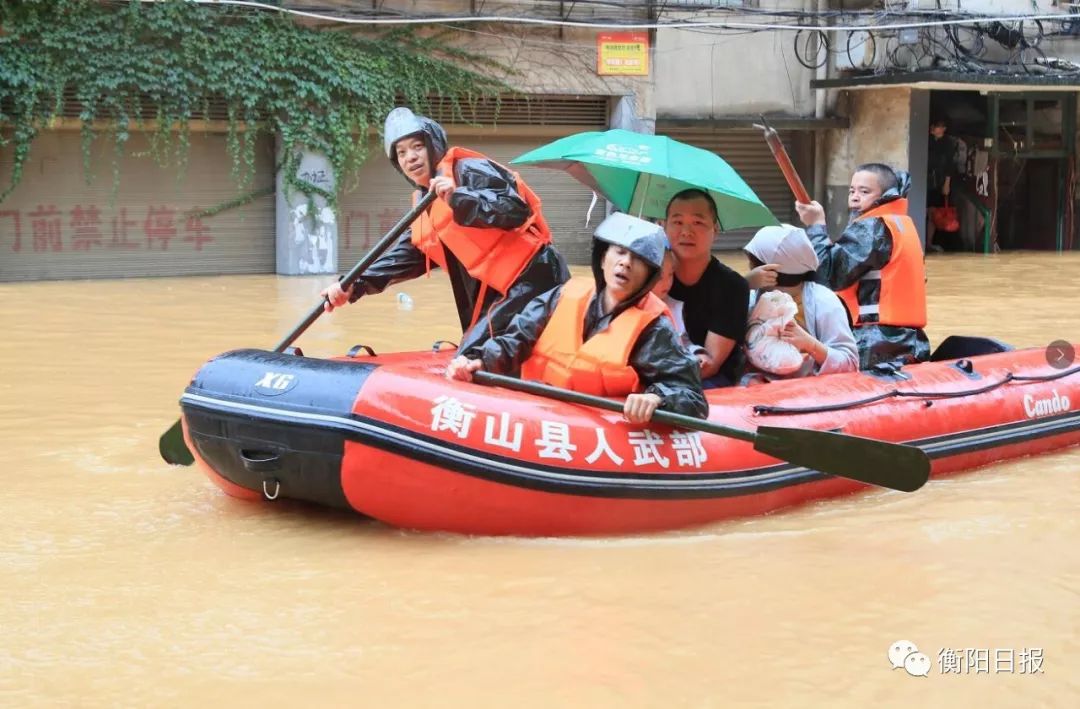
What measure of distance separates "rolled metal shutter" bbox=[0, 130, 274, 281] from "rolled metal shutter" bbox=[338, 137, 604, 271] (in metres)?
0.93

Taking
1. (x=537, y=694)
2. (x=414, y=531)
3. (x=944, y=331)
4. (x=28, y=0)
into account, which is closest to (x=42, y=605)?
(x=414, y=531)

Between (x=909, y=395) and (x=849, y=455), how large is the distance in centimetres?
109

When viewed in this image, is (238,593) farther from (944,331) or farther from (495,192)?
(944,331)

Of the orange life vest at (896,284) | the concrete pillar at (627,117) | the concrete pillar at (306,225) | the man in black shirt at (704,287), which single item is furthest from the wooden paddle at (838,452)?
the concrete pillar at (627,117)

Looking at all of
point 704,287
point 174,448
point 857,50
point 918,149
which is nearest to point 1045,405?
point 704,287

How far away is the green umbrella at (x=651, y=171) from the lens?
5.54 meters

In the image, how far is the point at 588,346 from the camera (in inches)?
193

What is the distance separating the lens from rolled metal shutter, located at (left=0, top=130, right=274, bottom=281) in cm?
1422

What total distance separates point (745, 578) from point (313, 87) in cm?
1100

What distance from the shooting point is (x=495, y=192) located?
5578 millimetres

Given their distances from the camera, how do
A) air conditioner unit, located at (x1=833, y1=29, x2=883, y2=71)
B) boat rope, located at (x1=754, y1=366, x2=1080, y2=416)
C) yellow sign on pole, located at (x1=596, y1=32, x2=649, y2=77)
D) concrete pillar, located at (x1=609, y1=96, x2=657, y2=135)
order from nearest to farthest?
boat rope, located at (x1=754, y1=366, x2=1080, y2=416) < yellow sign on pole, located at (x1=596, y1=32, x2=649, y2=77) < concrete pillar, located at (x1=609, y1=96, x2=657, y2=135) < air conditioner unit, located at (x1=833, y1=29, x2=883, y2=71)

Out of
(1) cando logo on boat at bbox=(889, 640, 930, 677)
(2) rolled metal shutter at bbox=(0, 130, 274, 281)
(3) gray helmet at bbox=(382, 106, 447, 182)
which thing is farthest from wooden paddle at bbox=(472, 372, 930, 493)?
(2) rolled metal shutter at bbox=(0, 130, 274, 281)

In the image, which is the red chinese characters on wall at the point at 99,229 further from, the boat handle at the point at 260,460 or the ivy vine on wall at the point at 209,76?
the boat handle at the point at 260,460

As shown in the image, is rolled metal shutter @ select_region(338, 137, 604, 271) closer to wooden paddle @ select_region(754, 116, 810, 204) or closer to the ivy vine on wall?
the ivy vine on wall
